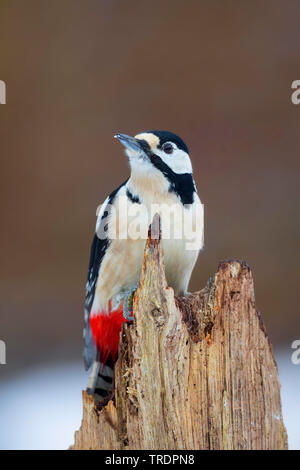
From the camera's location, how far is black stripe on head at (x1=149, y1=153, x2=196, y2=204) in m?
2.14

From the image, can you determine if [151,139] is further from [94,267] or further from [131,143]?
[94,267]

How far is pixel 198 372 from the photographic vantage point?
5.56 feet

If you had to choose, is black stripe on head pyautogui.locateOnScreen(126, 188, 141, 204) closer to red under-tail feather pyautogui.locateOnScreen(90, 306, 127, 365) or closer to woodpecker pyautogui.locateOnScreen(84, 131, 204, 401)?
woodpecker pyautogui.locateOnScreen(84, 131, 204, 401)

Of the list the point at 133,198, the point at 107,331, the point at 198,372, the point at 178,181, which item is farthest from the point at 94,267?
the point at 198,372

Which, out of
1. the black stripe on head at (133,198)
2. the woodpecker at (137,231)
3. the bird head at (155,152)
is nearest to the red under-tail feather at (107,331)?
the woodpecker at (137,231)

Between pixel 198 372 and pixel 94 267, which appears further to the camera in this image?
pixel 94 267

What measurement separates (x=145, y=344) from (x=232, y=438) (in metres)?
0.36

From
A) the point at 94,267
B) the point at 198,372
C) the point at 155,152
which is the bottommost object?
the point at 198,372

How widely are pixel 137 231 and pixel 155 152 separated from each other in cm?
30

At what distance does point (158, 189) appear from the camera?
2.13 meters

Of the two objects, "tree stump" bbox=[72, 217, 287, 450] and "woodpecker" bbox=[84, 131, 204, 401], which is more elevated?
"woodpecker" bbox=[84, 131, 204, 401]

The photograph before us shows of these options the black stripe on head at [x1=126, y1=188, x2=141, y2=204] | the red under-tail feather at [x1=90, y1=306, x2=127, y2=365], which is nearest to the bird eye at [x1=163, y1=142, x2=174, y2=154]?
the black stripe on head at [x1=126, y1=188, x2=141, y2=204]

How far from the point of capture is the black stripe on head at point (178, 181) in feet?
7.02

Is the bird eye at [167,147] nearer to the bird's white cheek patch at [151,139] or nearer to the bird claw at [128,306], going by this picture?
the bird's white cheek patch at [151,139]
